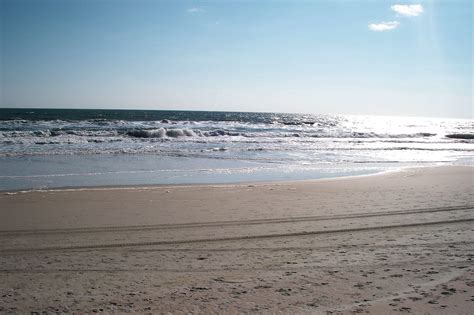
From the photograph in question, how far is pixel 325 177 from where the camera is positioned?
43.3ft

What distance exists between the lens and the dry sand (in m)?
3.56

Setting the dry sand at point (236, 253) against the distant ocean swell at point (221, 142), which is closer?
Answer: the dry sand at point (236, 253)

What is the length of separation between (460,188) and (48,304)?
10.6m

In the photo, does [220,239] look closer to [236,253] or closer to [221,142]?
[236,253]

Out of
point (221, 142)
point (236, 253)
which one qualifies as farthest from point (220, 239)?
point (221, 142)

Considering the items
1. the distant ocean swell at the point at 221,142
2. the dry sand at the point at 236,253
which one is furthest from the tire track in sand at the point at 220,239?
the distant ocean swell at the point at 221,142

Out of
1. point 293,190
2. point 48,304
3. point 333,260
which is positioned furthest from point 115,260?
point 293,190

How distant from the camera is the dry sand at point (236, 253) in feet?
11.7

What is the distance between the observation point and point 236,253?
490cm

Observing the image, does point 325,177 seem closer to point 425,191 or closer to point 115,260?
point 425,191

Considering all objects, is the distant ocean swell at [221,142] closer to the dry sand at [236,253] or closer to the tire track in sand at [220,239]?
the dry sand at [236,253]

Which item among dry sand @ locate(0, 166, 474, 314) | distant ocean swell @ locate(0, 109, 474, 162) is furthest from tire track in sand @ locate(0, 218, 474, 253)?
distant ocean swell @ locate(0, 109, 474, 162)

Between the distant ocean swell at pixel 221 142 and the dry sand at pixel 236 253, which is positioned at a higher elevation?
the distant ocean swell at pixel 221 142

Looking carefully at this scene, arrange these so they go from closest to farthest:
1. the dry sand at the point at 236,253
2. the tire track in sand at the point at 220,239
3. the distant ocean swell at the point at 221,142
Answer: the dry sand at the point at 236,253 → the tire track in sand at the point at 220,239 → the distant ocean swell at the point at 221,142
